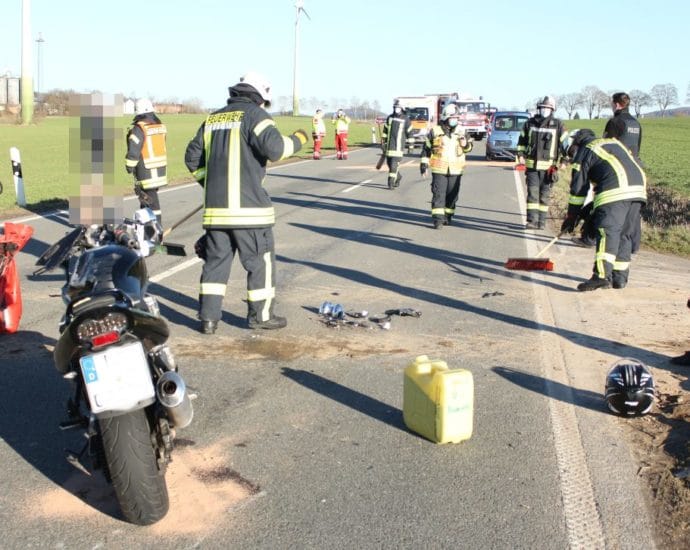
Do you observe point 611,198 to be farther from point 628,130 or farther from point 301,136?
point 301,136

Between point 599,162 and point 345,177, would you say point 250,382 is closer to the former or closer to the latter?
point 599,162

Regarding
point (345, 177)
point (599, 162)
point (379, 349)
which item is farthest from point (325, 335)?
point (345, 177)

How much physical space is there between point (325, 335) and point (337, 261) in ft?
12.0

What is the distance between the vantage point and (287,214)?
15734 millimetres

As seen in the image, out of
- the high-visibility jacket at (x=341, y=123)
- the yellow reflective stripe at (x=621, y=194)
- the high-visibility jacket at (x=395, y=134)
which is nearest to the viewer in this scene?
the yellow reflective stripe at (x=621, y=194)

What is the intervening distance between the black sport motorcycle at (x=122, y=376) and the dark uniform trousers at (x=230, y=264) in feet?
9.20

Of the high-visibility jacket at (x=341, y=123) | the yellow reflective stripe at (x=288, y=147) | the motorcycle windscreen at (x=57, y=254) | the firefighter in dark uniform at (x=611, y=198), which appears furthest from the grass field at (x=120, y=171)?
the firefighter in dark uniform at (x=611, y=198)

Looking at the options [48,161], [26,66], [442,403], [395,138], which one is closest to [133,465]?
[442,403]

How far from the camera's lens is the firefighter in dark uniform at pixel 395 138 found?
804 inches

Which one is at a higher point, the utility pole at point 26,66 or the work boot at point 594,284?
the utility pole at point 26,66

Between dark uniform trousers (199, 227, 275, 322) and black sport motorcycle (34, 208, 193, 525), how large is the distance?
9.20 feet

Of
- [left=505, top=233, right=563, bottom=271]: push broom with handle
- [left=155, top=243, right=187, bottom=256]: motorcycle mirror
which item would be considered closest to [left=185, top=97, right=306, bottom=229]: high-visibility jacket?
[left=155, top=243, right=187, bottom=256]: motorcycle mirror

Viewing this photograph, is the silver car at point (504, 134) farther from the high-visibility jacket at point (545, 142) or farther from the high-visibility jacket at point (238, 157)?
the high-visibility jacket at point (238, 157)

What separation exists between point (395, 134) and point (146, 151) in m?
9.63
